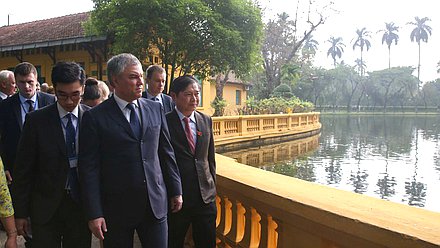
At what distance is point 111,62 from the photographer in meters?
2.31

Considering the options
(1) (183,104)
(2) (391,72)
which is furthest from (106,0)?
(2) (391,72)

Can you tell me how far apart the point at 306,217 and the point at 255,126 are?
17.4 meters

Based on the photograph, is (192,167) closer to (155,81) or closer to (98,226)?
(98,226)

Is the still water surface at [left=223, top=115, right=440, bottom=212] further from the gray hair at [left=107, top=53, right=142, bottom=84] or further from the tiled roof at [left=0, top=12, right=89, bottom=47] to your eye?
the tiled roof at [left=0, top=12, right=89, bottom=47]

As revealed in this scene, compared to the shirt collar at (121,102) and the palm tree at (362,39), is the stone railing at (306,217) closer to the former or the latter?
the shirt collar at (121,102)

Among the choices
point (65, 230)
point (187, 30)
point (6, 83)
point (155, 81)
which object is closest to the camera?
point (65, 230)

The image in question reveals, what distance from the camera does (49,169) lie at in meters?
2.40

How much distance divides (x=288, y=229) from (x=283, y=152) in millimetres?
16799

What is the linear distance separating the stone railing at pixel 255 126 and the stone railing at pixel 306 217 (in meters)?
12.7

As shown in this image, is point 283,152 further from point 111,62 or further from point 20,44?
point 111,62

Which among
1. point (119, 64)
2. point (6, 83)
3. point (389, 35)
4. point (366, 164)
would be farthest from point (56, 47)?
point (389, 35)

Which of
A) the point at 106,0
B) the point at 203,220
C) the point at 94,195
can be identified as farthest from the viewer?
the point at 106,0

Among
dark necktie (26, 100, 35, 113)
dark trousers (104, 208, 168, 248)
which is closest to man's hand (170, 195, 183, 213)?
dark trousers (104, 208, 168, 248)

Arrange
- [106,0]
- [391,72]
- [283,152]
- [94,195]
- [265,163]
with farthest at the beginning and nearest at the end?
[391,72], [283,152], [106,0], [265,163], [94,195]
